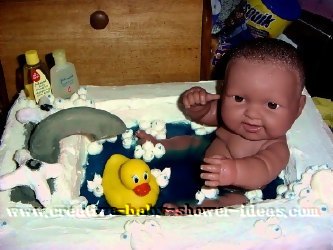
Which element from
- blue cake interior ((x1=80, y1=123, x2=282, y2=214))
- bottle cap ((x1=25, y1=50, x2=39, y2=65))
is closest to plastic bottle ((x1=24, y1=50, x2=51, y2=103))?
bottle cap ((x1=25, y1=50, x2=39, y2=65))

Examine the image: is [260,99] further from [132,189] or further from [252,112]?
[132,189]

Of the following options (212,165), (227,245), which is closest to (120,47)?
(212,165)

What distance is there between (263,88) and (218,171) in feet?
0.57

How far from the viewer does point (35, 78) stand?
3.46 ft

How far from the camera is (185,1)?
1.26 metres

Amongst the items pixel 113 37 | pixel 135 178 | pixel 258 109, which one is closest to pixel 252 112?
pixel 258 109

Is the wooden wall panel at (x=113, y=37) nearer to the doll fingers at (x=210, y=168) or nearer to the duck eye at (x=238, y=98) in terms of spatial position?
the duck eye at (x=238, y=98)

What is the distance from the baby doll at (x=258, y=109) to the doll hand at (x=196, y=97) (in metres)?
0.09

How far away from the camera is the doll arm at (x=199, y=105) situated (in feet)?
3.50

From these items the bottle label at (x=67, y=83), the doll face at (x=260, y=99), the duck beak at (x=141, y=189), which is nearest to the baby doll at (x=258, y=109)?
the doll face at (x=260, y=99)

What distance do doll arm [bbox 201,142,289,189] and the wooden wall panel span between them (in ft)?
1.54

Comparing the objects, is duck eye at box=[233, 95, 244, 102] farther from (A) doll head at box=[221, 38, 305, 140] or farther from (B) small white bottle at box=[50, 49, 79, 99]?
(B) small white bottle at box=[50, 49, 79, 99]

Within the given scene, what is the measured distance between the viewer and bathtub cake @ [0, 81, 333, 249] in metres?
0.79

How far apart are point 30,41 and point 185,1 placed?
1.36 ft
